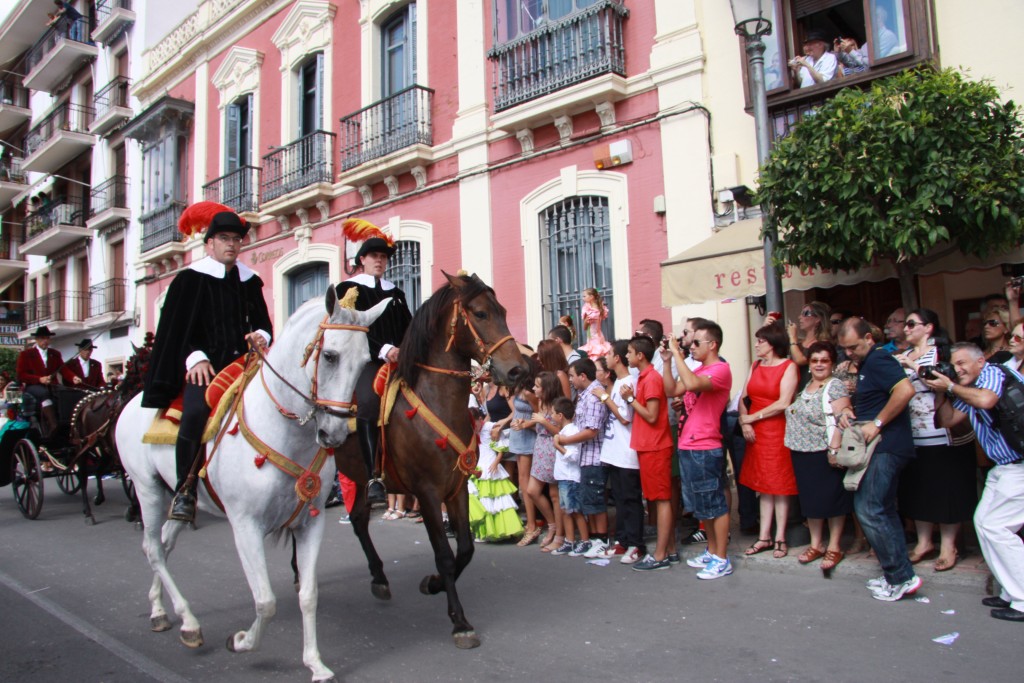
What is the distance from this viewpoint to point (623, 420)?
7031 millimetres

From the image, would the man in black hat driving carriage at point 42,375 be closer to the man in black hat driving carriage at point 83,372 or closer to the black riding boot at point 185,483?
the man in black hat driving carriage at point 83,372

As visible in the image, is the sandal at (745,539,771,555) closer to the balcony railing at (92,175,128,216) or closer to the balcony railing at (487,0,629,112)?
the balcony railing at (487,0,629,112)

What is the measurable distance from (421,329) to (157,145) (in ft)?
61.7

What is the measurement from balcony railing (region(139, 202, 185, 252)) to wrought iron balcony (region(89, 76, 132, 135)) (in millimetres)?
3988

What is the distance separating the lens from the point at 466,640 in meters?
4.75

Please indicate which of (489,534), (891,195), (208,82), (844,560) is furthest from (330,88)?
(844,560)

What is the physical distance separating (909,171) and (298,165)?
1301cm

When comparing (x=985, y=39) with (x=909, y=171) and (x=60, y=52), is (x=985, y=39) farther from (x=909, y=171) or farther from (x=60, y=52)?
(x=60, y=52)

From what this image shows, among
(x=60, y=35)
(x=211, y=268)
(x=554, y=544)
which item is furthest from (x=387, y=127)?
(x=60, y=35)

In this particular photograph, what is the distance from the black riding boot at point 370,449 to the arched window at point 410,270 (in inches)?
342

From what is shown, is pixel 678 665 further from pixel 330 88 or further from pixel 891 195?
pixel 330 88

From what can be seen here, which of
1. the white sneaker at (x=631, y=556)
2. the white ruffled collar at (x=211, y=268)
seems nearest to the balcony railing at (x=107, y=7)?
the white ruffled collar at (x=211, y=268)

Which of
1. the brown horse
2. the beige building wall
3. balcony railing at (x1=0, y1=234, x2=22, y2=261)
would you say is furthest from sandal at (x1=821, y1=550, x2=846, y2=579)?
balcony railing at (x1=0, y1=234, x2=22, y2=261)

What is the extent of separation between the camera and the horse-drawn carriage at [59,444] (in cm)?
967
